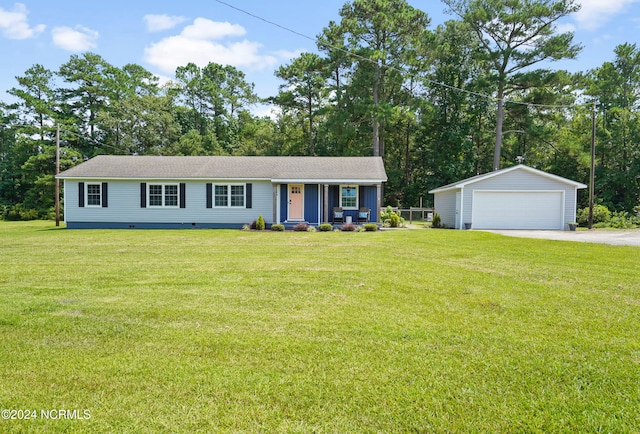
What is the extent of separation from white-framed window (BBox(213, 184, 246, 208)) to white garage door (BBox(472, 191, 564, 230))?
11.6m

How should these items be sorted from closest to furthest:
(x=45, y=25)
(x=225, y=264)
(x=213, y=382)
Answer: (x=213, y=382)
(x=225, y=264)
(x=45, y=25)

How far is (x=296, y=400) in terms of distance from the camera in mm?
2682

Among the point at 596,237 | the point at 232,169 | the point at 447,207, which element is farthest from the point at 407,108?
the point at 596,237

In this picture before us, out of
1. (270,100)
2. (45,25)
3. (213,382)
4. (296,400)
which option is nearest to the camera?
(296,400)

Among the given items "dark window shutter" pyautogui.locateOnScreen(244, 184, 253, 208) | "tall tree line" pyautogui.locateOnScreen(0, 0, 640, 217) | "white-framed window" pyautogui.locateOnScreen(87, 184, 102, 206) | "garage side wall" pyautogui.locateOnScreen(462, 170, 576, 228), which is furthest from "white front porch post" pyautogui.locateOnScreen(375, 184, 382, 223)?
"tall tree line" pyautogui.locateOnScreen(0, 0, 640, 217)

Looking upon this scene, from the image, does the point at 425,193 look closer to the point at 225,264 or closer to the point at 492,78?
the point at 492,78

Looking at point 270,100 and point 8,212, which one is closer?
point 8,212

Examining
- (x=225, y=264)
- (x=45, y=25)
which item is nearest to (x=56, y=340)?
(x=225, y=264)

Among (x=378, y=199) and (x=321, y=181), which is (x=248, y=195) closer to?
(x=321, y=181)

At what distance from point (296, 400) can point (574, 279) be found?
5938mm

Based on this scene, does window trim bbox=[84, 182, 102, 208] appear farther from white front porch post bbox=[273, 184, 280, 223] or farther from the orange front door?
the orange front door

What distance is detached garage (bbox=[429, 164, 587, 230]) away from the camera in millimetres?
19203

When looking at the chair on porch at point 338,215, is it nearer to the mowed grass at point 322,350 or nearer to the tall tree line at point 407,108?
the mowed grass at point 322,350

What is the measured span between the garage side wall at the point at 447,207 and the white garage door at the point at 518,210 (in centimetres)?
166
